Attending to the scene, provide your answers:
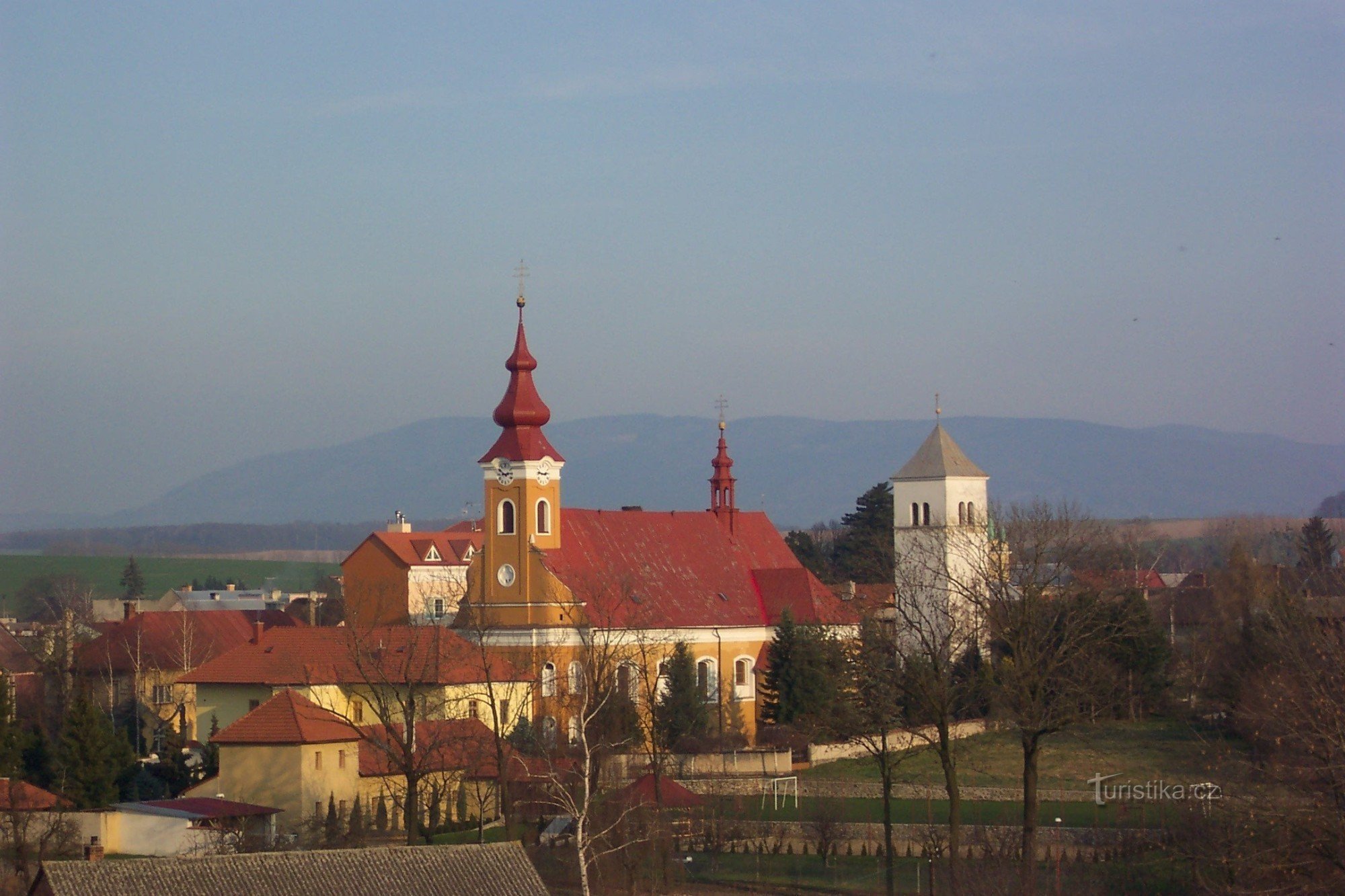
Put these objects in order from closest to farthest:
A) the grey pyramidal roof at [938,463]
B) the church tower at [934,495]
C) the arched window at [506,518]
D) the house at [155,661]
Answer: the arched window at [506,518], the house at [155,661], the church tower at [934,495], the grey pyramidal roof at [938,463]

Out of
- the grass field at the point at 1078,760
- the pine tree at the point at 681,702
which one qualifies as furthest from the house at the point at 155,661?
the grass field at the point at 1078,760

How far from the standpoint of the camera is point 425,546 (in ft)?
351

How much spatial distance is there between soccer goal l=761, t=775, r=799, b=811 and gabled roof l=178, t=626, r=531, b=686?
8.28 m

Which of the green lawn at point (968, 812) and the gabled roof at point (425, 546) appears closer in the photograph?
the green lawn at point (968, 812)

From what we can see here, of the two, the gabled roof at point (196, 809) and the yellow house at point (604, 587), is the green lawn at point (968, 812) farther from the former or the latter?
the yellow house at point (604, 587)

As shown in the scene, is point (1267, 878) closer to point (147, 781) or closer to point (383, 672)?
point (383, 672)

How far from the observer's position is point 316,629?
6006cm

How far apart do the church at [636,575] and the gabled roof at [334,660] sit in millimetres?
2222

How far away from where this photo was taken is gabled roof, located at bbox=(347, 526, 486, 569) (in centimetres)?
10150

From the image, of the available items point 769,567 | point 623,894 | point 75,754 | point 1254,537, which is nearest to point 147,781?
point 75,754

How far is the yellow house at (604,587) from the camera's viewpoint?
65250 millimetres

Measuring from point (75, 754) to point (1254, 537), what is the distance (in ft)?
430

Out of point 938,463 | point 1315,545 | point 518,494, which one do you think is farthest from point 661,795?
point 1315,545

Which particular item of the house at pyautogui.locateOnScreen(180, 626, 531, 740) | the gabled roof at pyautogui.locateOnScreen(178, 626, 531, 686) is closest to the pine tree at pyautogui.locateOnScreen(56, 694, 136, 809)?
the house at pyautogui.locateOnScreen(180, 626, 531, 740)
